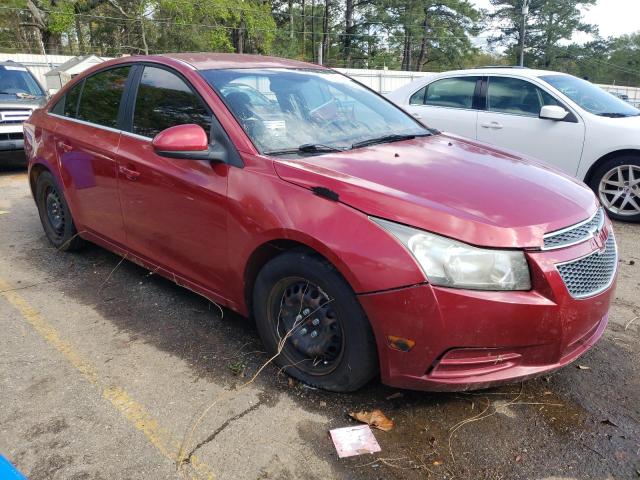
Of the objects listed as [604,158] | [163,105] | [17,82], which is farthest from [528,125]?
[17,82]

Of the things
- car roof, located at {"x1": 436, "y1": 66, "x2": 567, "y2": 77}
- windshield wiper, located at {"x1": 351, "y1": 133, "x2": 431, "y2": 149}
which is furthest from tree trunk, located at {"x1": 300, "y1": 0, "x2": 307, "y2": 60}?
windshield wiper, located at {"x1": 351, "y1": 133, "x2": 431, "y2": 149}

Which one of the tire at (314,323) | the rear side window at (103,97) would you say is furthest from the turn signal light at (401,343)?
the rear side window at (103,97)

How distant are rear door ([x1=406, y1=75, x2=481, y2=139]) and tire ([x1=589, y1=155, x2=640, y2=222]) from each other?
1562 mm

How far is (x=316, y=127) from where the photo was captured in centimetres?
308

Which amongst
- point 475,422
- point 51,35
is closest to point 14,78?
point 475,422

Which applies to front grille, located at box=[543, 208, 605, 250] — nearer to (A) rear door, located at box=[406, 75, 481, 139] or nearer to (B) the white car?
(B) the white car

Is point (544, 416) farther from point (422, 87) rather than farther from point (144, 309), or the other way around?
point (422, 87)

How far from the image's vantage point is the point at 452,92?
682cm

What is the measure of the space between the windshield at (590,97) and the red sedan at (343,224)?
3314 mm

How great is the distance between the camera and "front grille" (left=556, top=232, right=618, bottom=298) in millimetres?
2211

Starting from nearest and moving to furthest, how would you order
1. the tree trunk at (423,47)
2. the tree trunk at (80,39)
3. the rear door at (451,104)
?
the rear door at (451,104), the tree trunk at (80,39), the tree trunk at (423,47)

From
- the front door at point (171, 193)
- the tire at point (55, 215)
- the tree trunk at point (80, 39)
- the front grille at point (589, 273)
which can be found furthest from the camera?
the tree trunk at point (80, 39)

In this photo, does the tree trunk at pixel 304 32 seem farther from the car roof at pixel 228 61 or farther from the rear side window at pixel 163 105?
the rear side window at pixel 163 105

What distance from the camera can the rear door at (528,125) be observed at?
5832 millimetres
